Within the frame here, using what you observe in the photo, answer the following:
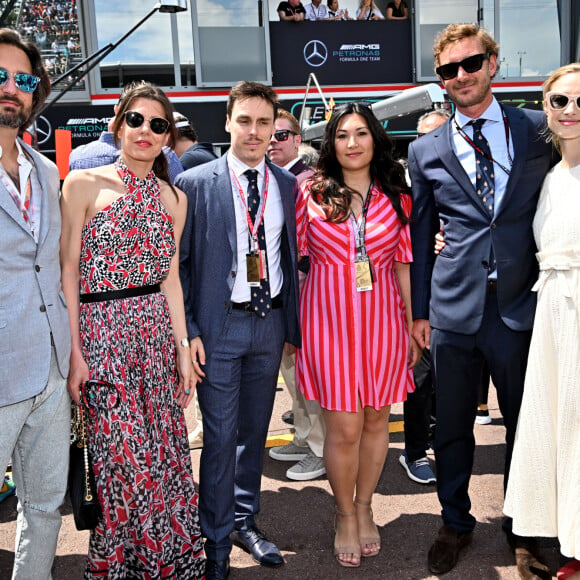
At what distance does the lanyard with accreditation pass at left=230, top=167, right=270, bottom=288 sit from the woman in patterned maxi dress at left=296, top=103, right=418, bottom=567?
0.26 metres

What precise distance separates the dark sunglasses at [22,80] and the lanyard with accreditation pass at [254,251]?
0.93 meters

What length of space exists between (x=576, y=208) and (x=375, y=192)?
940 mm

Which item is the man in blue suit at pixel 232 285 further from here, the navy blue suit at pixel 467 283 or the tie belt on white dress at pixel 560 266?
the tie belt on white dress at pixel 560 266

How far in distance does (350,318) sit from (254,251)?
566mm

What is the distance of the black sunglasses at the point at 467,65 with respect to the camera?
9.72 feet

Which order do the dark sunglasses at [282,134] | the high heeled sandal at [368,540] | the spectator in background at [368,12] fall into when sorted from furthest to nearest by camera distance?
the spectator in background at [368,12] → the dark sunglasses at [282,134] → the high heeled sandal at [368,540]

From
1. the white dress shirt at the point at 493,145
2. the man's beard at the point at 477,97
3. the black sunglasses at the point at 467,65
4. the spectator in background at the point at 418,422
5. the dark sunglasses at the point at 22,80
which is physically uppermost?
the black sunglasses at the point at 467,65

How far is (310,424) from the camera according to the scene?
434cm

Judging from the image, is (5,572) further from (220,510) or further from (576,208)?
(576,208)

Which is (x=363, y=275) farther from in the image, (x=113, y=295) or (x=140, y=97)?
(x=140, y=97)

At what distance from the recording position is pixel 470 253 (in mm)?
2959

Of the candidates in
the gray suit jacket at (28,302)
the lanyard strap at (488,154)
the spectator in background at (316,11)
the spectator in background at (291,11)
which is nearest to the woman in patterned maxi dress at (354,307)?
the lanyard strap at (488,154)

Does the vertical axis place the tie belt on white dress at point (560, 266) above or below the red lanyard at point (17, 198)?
below

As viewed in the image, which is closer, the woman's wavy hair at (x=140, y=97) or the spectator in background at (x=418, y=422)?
the woman's wavy hair at (x=140, y=97)
